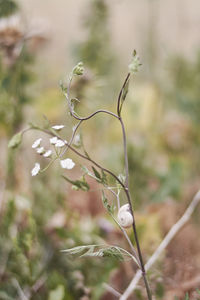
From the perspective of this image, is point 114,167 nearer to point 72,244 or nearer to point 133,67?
point 72,244

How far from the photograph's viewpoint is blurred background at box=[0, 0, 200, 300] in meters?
0.46

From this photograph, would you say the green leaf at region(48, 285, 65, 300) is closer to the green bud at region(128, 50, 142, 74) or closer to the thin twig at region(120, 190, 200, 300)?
the thin twig at region(120, 190, 200, 300)

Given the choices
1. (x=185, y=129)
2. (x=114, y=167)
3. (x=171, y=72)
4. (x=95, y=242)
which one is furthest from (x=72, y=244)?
(x=171, y=72)

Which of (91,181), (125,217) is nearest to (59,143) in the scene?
(125,217)

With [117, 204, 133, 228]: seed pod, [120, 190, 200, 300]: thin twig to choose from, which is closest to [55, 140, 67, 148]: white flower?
[117, 204, 133, 228]: seed pod

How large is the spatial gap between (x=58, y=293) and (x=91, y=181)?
1.15 ft

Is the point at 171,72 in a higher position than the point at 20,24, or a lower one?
lower

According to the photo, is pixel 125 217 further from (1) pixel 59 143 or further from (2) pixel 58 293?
(2) pixel 58 293

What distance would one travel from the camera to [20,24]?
1.84 feet

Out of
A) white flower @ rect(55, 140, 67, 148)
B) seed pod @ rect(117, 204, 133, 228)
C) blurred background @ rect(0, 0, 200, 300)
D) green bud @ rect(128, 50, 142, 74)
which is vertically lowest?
blurred background @ rect(0, 0, 200, 300)

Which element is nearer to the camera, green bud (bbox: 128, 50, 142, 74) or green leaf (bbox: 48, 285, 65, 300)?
green bud (bbox: 128, 50, 142, 74)

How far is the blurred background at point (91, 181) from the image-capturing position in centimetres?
46

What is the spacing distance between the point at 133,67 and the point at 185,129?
55 cm

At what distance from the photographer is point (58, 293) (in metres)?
0.40
